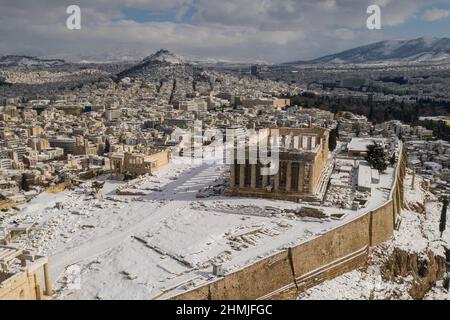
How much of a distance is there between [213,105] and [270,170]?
68.6m

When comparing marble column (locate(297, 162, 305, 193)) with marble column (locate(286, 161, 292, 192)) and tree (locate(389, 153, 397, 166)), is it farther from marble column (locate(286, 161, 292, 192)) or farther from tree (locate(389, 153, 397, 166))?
tree (locate(389, 153, 397, 166))

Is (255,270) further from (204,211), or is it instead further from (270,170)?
(270,170)

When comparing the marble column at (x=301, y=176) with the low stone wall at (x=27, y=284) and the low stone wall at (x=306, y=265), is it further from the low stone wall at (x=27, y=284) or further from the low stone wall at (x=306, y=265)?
the low stone wall at (x=27, y=284)

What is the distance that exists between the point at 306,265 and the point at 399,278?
→ 5.32 metres

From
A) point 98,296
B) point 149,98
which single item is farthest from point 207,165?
point 149,98

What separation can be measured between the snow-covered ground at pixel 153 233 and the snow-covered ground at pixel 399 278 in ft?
7.28

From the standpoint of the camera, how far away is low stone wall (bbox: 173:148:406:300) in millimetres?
16328

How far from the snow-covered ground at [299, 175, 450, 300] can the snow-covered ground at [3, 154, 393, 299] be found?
2.22m

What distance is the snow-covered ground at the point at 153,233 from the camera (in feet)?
52.8

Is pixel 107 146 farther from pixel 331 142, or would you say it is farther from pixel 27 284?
pixel 27 284

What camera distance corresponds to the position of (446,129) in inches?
2430

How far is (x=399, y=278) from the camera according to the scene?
21.0 m

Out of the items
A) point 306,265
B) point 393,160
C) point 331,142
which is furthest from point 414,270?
point 331,142
